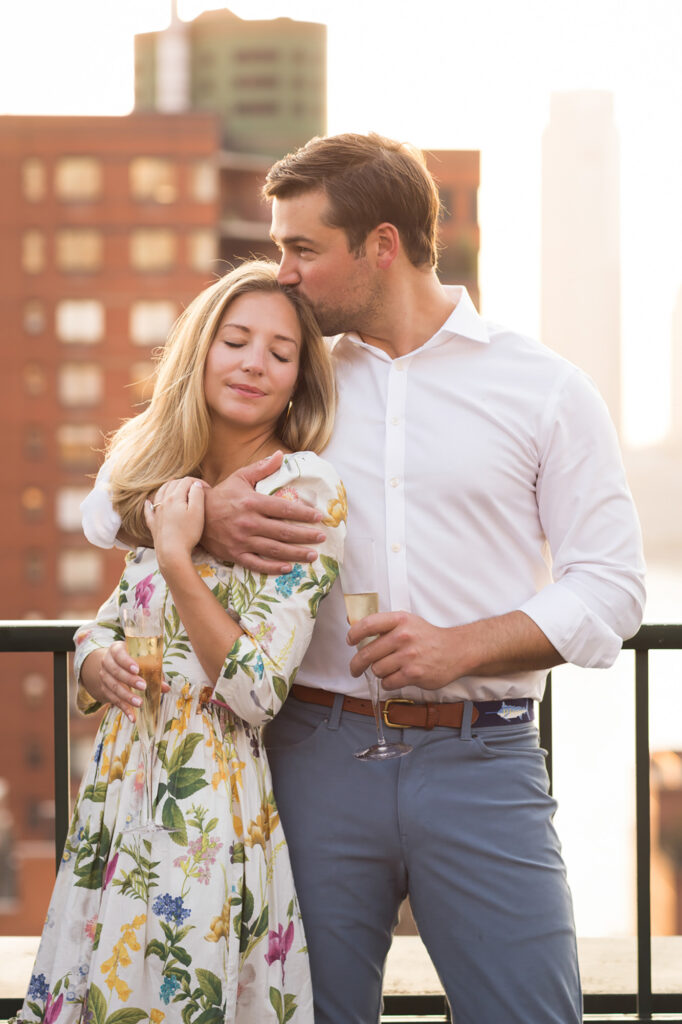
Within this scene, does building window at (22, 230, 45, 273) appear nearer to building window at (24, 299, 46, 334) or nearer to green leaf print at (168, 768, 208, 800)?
building window at (24, 299, 46, 334)

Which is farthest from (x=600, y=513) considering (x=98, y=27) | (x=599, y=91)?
(x=599, y=91)

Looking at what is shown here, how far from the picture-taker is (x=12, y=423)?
61.6m

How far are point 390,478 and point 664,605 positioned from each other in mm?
132403

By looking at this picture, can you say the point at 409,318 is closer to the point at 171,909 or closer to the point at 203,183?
the point at 171,909

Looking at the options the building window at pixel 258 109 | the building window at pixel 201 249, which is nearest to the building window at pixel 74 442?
the building window at pixel 201 249

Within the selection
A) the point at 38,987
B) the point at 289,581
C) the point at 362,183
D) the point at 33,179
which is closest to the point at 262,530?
the point at 289,581

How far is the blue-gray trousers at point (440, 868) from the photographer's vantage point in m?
1.67

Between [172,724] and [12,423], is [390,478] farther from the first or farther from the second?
[12,423]

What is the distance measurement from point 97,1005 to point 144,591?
58 centimetres

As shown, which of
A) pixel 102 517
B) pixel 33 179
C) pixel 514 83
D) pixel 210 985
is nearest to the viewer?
pixel 210 985

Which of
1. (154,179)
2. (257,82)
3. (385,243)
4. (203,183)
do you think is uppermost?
(257,82)

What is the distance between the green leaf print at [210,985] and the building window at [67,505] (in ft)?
204

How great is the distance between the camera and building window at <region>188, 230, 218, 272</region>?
2467 inches

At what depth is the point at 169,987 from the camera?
1.53 meters
